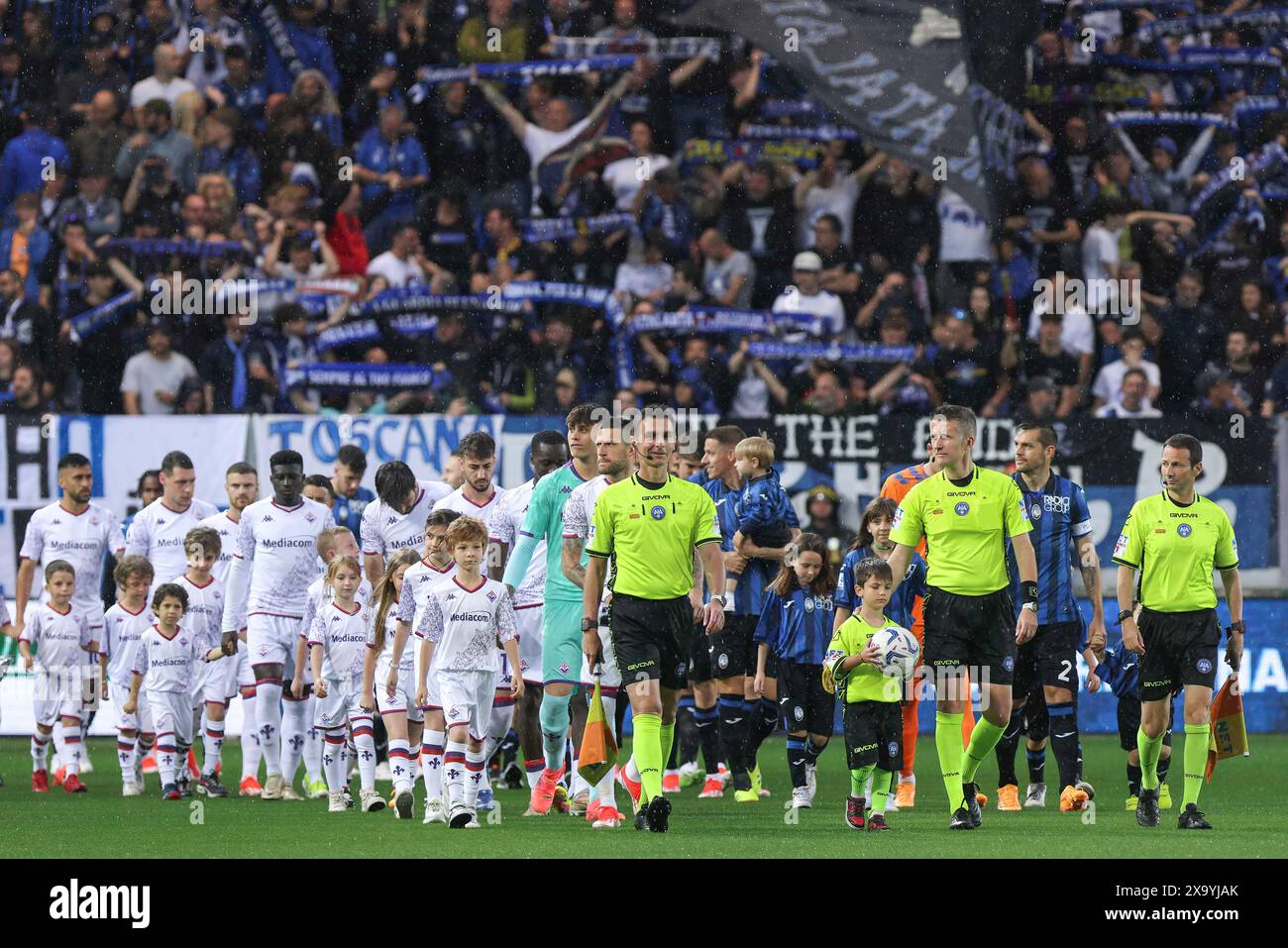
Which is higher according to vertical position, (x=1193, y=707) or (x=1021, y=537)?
(x=1021, y=537)

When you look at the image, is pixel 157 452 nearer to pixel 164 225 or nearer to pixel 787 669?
pixel 164 225

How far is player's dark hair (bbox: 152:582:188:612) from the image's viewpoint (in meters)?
14.3

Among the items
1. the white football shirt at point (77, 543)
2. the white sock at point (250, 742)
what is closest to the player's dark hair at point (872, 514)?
the white sock at point (250, 742)

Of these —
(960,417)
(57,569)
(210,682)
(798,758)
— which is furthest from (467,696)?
(57,569)

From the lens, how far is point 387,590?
492 inches

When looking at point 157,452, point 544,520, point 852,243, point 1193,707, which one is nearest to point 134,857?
point 544,520

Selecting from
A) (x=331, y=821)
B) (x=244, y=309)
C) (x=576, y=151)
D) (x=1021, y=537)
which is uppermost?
(x=576, y=151)

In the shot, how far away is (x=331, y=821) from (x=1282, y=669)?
Result: 33.5 ft

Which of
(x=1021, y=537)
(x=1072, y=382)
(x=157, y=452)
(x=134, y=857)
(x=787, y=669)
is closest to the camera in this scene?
(x=134, y=857)

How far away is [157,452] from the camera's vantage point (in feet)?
61.3

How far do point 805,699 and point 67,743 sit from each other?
557 centimetres

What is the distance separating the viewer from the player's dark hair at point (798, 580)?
1311 cm

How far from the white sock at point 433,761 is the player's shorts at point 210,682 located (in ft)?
9.79

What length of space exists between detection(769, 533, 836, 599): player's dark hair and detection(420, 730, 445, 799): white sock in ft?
8.19
